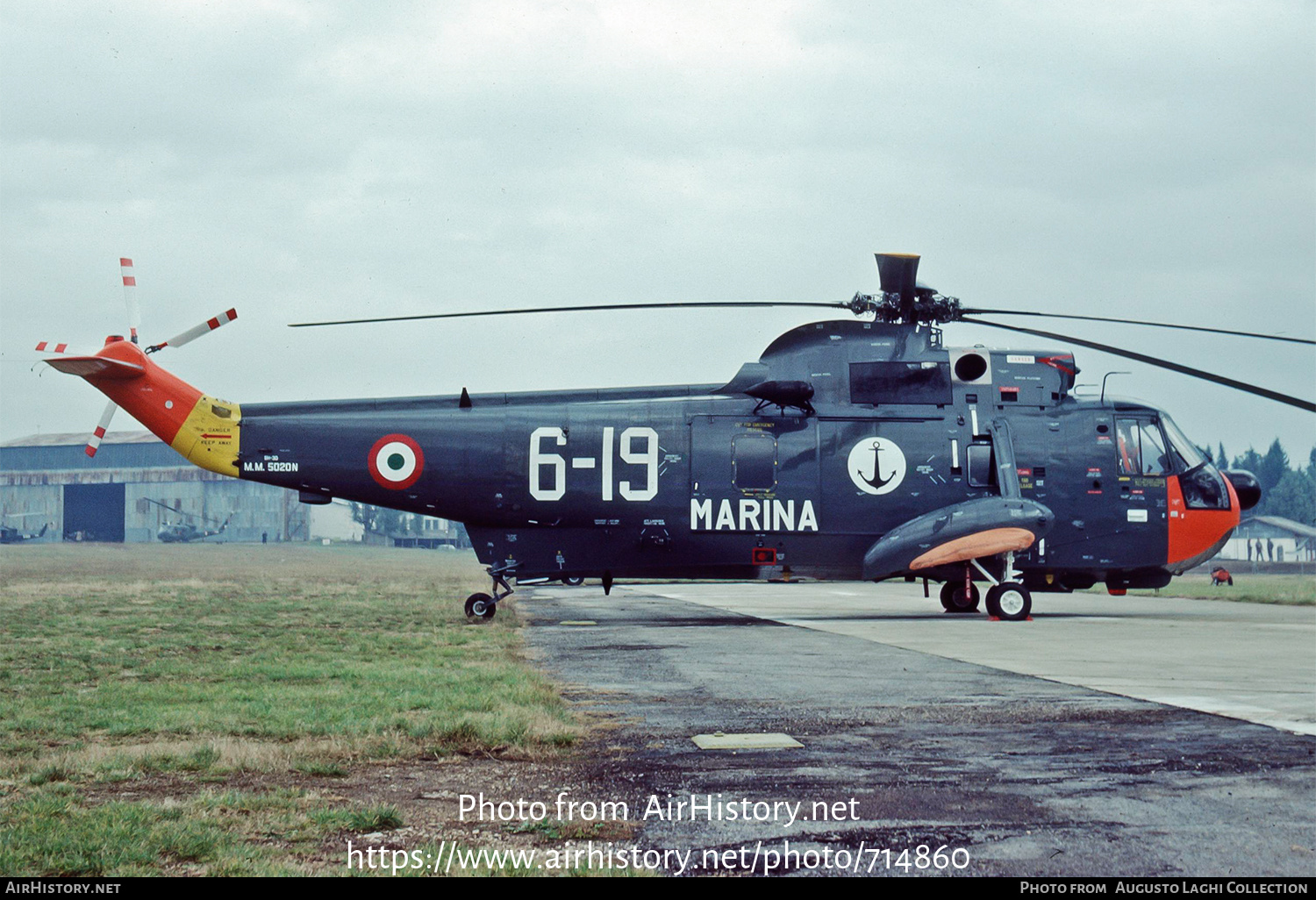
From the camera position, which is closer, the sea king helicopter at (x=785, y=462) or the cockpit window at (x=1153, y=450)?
the sea king helicopter at (x=785, y=462)

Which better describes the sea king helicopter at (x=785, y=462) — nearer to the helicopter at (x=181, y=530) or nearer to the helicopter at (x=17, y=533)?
the helicopter at (x=181, y=530)

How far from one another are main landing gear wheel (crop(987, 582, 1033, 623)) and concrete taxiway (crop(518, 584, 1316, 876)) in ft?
10.1

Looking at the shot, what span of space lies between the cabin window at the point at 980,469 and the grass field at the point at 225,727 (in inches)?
367

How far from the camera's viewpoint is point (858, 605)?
2706cm

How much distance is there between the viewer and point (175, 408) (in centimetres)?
2019

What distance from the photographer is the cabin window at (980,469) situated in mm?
20859

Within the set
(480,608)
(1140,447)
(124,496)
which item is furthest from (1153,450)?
(124,496)

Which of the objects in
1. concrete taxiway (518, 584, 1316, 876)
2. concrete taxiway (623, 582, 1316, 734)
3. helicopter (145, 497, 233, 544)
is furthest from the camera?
helicopter (145, 497, 233, 544)

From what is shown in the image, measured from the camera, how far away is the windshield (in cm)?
2152

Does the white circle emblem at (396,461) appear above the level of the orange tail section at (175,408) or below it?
below

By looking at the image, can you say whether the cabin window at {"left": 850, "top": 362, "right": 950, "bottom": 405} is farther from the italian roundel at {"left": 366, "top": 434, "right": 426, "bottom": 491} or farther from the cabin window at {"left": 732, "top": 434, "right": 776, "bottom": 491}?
the italian roundel at {"left": 366, "top": 434, "right": 426, "bottom": 491}

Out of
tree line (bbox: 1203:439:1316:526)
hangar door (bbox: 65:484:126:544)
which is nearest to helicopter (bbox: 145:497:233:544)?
hangar door (bbox: 65:484:126:544)

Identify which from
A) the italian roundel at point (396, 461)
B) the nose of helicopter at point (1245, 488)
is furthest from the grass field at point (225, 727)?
the nose of helicopter at point (1245, 488)

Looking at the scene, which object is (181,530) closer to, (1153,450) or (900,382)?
(900,382)
